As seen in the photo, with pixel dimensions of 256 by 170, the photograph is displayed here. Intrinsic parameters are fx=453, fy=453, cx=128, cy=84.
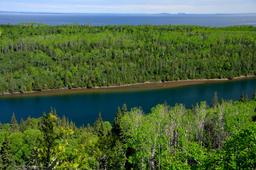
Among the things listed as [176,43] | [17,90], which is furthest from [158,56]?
[17,90]

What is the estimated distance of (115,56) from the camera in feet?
523

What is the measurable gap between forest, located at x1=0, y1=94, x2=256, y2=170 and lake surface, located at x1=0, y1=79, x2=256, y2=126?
29477 mm

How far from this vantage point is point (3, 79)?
5349 inches

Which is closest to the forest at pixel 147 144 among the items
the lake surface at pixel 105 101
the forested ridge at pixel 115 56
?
the lake surface at pixel 105 101

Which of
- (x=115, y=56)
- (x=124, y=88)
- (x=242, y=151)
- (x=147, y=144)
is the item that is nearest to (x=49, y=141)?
(x=242, y=151)

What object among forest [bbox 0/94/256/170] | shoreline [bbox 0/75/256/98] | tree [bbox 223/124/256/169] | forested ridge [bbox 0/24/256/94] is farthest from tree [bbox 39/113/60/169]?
forested ridge [bbox 0/24/256/94]

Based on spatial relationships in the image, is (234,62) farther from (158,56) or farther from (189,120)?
(189,120)

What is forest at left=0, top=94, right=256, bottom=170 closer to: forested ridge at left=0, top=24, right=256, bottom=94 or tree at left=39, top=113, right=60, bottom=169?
tree at left=39, top=113, right=60, bottom=169

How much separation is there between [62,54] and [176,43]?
4346 centimetres

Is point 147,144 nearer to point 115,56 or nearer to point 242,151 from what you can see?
point 242,151

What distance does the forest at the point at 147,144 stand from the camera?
14070mm

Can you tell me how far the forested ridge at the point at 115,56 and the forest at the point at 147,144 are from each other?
65.1 m

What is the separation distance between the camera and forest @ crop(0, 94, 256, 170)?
1407 centimetres

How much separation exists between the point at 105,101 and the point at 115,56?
150 feet
